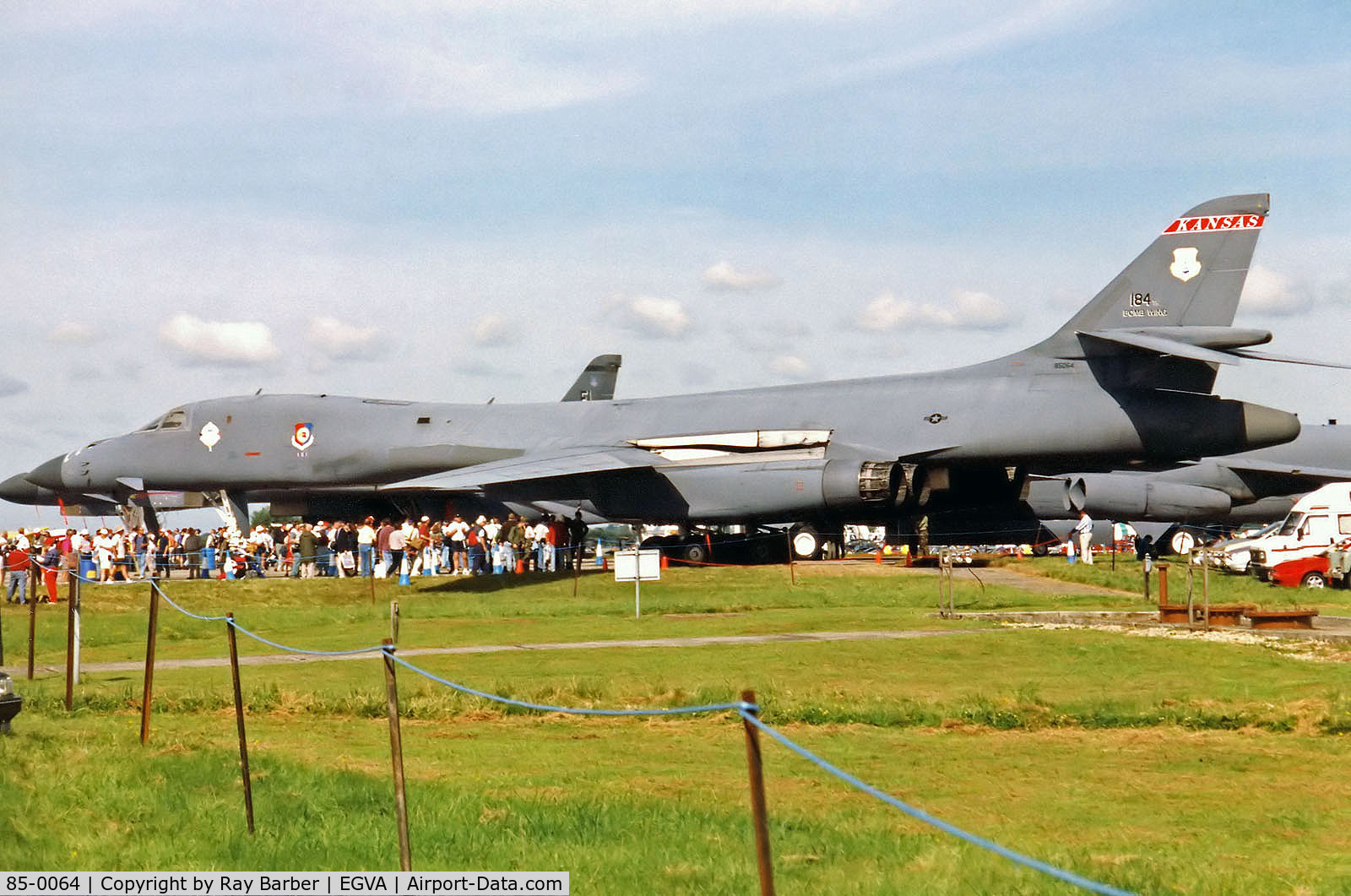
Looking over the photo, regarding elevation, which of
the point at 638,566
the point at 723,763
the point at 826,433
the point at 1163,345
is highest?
the point at 1163,345

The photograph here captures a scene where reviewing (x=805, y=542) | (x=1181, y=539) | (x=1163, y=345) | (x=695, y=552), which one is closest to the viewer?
(x=1163, y=345)

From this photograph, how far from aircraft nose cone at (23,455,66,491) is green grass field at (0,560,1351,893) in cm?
1811

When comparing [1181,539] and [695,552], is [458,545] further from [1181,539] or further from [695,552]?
[1181,539]

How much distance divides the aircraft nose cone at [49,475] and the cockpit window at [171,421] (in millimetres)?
2992

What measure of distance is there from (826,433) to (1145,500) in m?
14.1

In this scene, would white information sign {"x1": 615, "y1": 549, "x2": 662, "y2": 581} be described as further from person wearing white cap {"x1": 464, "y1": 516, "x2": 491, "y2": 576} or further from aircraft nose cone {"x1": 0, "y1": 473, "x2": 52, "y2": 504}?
aircraft nose cone {"x1": 0, "y1": 473, "x2": 52, "y2": 504}

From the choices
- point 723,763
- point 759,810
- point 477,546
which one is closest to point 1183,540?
point 477,546

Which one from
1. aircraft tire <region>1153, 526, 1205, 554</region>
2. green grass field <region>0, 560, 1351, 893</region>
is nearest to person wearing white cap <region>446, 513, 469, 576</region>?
green grass field <region>0, 560, 1351, 893</region>

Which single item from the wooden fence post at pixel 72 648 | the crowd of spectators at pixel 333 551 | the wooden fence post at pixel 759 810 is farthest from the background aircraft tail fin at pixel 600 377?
the wooden fence post at pixel 759 810

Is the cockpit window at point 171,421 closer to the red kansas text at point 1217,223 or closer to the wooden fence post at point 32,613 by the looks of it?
the wooden fence post at point 32,613

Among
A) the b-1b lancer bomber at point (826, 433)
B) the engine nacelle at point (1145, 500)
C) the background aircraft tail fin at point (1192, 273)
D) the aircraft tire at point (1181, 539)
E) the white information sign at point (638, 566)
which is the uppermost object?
the background aircraft tail fin at point (1192, 273)

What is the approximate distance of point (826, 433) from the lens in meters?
31.2

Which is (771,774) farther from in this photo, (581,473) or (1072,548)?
(1072,548)

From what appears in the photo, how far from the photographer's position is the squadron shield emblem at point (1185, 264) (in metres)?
29.0
